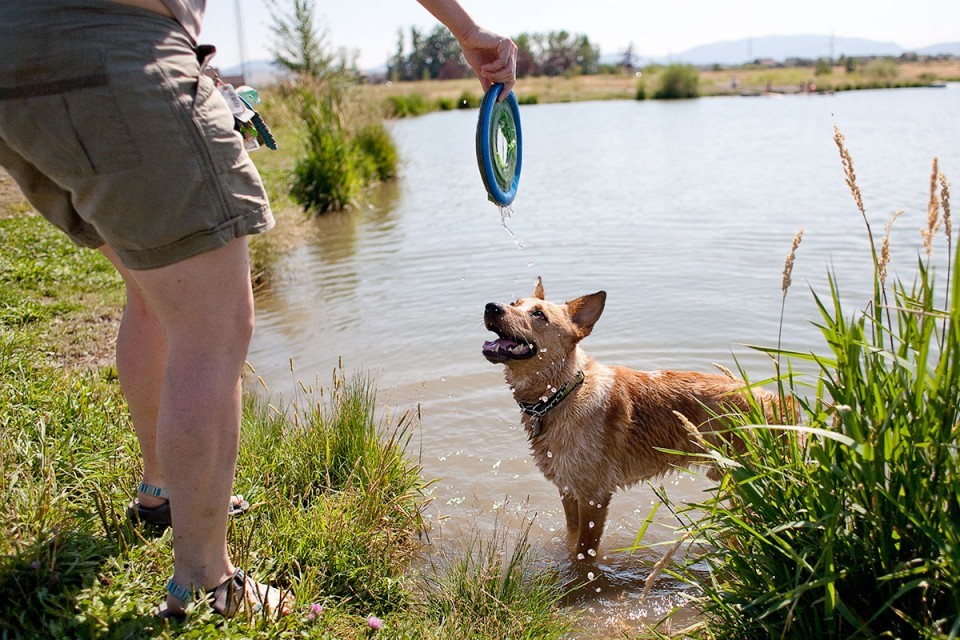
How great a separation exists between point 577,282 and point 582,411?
4.55m

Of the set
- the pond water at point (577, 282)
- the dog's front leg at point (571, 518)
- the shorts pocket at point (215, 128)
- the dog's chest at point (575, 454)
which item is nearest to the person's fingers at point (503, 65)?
the shorts pocket at point (215, 128)

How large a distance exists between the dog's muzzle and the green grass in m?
1.85

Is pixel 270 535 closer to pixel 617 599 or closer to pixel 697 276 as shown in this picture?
pixel 617 599

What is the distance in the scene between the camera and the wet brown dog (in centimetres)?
413

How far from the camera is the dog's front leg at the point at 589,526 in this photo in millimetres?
4105

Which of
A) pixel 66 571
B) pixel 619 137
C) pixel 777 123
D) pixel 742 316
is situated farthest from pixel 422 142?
pixel 66 571

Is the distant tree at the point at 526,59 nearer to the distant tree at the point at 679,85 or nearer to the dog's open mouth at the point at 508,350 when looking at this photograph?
the distant tree at the point at 679,85

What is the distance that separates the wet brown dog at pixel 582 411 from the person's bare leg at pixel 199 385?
6.48ft

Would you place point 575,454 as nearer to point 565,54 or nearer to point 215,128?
point 215,128

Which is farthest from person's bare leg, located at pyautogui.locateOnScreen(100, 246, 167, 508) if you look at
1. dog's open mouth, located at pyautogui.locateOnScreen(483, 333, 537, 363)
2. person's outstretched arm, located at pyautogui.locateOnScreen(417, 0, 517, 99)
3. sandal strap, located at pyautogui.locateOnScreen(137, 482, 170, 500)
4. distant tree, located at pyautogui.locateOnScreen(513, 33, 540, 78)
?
distant tree, located at pyautogui.locateOnScreen(513, 33, 540, 78)

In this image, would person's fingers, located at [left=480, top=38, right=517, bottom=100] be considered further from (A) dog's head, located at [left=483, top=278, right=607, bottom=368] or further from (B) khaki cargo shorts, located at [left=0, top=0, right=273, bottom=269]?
(B) khaki cargo shorts, located at [left=0, top=0, right=273, bottom=269]

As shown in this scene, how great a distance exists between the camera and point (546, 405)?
4199 millimetres

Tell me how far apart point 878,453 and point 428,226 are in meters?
10.4

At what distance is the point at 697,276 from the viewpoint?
875cm
